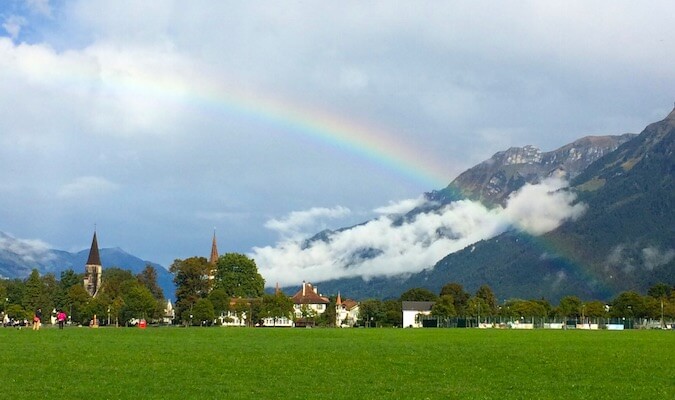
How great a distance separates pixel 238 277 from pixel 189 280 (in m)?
13.1

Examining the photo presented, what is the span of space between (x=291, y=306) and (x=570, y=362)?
437 feet

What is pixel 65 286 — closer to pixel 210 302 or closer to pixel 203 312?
pixel 210 302

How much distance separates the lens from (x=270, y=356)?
1303 inches

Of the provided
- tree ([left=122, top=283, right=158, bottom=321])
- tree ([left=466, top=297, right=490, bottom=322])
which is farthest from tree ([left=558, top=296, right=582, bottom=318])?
tree ([left=122, top=283, right=158, bottom=321])

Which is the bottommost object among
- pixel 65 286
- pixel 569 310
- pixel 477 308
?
pixel 569 310

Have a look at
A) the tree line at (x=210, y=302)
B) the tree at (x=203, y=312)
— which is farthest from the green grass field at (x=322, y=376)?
the tree line at (x=210, y=302)

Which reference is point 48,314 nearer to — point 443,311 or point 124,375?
point 443,311

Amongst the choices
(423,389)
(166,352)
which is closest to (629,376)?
(423,389)

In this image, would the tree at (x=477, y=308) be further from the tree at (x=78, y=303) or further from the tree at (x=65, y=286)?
the tree at (x=65, y=286)

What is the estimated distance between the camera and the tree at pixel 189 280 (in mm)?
155250

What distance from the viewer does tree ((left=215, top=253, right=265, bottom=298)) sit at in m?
166

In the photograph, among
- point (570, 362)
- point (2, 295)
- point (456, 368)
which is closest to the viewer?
point (456, 368)

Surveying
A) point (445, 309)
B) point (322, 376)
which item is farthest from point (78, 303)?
point (322, 376)

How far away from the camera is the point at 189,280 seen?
15725 centimetres
